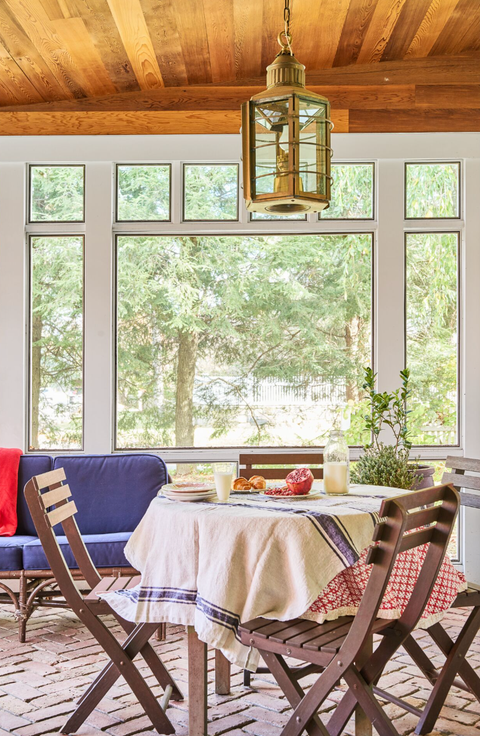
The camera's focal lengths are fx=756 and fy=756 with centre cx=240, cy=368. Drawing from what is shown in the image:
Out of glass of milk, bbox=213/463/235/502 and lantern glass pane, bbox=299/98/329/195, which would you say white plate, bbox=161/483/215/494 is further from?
lantern glass pane, bbox=299/98/329/195

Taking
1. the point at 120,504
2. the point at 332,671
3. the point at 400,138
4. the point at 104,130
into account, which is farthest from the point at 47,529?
the point at 400,138

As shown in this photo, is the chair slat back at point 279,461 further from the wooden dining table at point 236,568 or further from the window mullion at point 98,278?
the window mullion at point 98,278

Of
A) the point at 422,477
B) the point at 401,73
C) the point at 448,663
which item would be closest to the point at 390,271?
the point at 401,73

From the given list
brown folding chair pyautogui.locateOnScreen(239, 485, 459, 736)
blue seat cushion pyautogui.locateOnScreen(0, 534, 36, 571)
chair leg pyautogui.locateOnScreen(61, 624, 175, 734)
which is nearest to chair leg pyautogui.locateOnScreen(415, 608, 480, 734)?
brown folding chair pyautogui.locateOnScreen(239, 485, 459, 736)

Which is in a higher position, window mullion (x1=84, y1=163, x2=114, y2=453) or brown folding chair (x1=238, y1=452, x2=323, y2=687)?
window mullion (x1=84, y1=163, x2=114, y2=453)

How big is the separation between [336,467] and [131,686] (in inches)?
44.8

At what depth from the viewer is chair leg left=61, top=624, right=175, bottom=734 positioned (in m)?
2.79

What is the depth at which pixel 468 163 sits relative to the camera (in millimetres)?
5254

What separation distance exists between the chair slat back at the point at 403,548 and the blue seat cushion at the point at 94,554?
2084mm

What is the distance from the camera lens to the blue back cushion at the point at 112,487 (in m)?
4.62

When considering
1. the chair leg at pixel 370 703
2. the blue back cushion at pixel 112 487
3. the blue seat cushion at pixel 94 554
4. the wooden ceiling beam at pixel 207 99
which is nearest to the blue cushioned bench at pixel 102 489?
the blue back cushion at pixel 112 487

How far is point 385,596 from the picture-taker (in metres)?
2.55

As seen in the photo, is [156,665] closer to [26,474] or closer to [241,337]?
[26,474]

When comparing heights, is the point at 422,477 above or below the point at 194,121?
below
